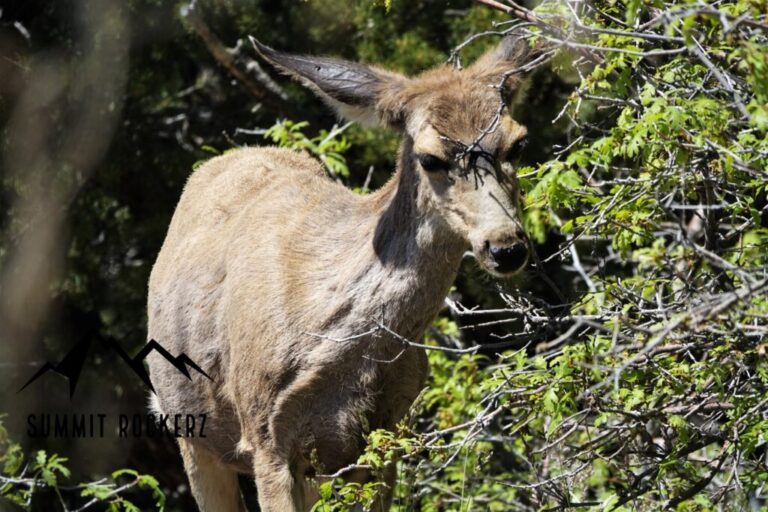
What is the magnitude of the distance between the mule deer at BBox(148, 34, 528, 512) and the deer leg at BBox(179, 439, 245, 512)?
27.1 inches

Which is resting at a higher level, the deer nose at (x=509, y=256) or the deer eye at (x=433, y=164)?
the deer eye at (x=433, y=164)

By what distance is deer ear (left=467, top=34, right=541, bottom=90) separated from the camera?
6.40m

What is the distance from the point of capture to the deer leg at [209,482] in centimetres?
794

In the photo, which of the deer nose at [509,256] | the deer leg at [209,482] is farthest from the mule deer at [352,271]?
the deer leg at [209,482]

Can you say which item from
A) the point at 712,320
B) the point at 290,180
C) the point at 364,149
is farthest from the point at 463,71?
the point at 364,149

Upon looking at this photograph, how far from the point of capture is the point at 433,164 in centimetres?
604

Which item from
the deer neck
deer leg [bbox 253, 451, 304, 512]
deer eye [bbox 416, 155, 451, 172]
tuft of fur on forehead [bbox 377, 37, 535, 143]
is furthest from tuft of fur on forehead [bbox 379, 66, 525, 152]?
deer leg [bbox 253, 451, 304, 512]

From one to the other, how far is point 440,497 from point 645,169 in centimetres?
370

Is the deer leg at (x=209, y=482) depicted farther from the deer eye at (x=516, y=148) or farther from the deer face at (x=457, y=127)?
the deer eye at (x=516, y=148)

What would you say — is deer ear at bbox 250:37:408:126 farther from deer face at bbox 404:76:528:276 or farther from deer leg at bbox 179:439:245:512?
deer leg at bbox 179:439:245:512

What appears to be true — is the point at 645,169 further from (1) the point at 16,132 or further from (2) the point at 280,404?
(1) the point at 16,132

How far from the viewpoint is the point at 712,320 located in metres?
4.95

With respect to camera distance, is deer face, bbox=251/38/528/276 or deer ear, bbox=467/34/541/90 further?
deer ear, bbox=467/34/541/90

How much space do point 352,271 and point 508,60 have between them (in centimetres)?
136
